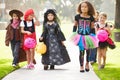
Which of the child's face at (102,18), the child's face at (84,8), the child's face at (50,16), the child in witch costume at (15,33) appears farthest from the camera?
the child in witch costume at (15,33)

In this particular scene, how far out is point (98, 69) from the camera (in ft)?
46.9

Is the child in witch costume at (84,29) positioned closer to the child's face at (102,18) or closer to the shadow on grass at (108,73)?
the shadow on grass at (108,73)

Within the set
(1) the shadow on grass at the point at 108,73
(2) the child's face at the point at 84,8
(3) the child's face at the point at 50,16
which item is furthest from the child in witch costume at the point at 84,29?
(3) the child's face at the point at 50,16

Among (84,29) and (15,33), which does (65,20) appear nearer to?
(15,33)

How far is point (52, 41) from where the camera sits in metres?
14.1

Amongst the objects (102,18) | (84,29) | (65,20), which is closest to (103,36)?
(102,18)

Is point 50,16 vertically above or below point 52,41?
above

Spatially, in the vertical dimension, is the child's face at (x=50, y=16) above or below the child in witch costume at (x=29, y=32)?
above

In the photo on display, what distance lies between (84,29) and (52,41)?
3.62 feet

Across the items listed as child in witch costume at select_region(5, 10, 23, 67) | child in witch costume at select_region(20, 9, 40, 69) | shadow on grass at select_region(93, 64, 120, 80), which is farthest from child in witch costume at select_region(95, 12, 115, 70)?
child in witch costume at select_region(5, 10, 23, 67)

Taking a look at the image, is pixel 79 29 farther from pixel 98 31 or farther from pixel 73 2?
pixel 73 2

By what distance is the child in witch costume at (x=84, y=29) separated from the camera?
527 inches

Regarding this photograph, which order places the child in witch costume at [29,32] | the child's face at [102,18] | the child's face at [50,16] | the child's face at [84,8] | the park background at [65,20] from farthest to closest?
1. the child in witch costume at [29,32]
2. the park background at [65,20]
3. the child's face at [102,18]
4. the child's face at [50,16]
5. the child's face at [84,8]

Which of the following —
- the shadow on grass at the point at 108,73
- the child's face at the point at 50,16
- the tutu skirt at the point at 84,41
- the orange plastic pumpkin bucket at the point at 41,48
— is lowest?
the shadow on grass at the point at 108,73
